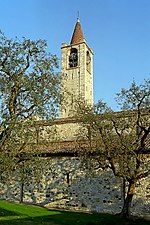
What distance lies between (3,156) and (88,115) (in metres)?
6.33

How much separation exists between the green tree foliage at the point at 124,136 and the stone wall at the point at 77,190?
1930 millimetres

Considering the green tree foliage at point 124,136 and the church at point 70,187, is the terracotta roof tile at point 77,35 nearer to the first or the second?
the church at point 70,187

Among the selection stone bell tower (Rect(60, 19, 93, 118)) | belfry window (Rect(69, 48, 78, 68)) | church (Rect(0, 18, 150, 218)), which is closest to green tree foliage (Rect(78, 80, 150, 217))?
church (Rect(0, 18, 150, 218))

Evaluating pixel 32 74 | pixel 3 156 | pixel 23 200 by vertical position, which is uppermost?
pixel 32 74

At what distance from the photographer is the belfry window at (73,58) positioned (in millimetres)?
44312

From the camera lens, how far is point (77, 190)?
22.1 m

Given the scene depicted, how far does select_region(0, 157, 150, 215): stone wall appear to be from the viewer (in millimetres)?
20219

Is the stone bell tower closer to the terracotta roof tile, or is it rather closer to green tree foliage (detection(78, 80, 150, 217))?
the terracotta roof tile

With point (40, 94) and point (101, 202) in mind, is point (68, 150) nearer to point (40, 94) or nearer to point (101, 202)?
point (101, 202)

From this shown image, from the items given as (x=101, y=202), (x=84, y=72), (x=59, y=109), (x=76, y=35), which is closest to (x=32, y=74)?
(x=59, y=109)

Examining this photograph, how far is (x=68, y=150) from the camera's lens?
894 inches

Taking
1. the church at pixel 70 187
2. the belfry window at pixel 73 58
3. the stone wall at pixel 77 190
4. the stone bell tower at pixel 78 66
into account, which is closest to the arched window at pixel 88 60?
the stone bell tower at pixel 78 66

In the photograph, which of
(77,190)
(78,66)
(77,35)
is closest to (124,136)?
(77,190)

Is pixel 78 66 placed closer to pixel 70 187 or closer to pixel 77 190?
pixel 70 187
